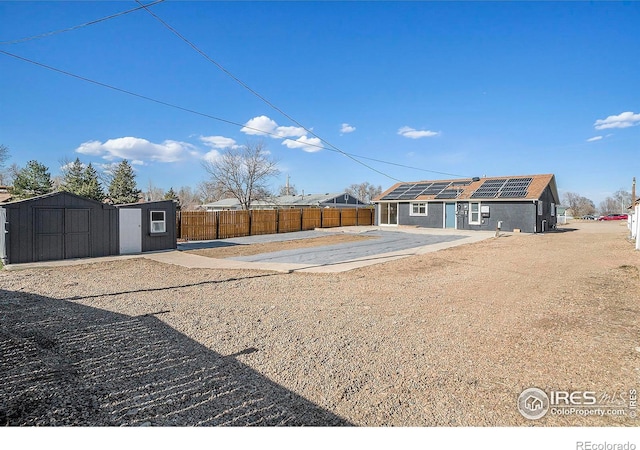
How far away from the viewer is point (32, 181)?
25.4 meters

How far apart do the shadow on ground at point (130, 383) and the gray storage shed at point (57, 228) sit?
24.2 feet

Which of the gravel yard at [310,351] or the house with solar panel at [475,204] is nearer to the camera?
the gravel yard at [310,351]

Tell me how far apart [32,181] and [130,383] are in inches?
1206

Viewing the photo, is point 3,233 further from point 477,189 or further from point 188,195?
point 188,195

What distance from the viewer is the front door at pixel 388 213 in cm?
2814

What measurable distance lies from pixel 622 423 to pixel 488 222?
75.7 ft

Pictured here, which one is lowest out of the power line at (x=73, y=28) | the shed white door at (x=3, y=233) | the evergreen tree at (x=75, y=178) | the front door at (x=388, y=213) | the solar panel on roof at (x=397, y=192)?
the shed white door at (x=3, y=233)

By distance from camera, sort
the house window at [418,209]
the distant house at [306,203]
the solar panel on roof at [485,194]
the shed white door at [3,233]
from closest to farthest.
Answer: the shed white door at [3,233], the solar panel on roof at [485,194], the house window at [418,209], the distant house at [306,203]

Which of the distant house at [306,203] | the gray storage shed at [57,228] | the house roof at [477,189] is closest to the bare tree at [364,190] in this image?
the distant house at [306,203]

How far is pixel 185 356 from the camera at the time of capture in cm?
360

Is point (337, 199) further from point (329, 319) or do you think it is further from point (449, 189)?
point (329, 319)

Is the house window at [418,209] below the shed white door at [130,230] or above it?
above

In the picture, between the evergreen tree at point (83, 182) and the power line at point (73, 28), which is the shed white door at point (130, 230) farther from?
the evergreen tree at point (83, 182)
